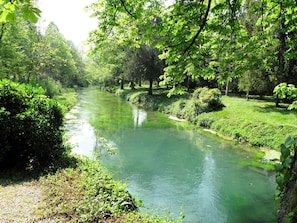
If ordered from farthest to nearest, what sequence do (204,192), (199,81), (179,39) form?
1. (199,81)
2. (204,192)
3. (179,39)

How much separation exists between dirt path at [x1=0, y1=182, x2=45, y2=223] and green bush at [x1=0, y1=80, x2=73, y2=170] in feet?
4.27

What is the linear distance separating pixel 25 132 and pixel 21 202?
241 centimetres

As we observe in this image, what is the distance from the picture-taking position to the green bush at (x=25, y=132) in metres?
7.19

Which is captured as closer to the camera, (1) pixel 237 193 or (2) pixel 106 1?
(2) pixel 106 1

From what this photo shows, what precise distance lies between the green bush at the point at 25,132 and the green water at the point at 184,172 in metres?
1.44

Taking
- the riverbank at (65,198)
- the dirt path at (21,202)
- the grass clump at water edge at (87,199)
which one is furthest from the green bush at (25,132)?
the dirt path at (21,202)

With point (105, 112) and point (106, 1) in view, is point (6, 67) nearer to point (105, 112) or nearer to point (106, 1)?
point (105, 112)

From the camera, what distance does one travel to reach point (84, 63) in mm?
80688

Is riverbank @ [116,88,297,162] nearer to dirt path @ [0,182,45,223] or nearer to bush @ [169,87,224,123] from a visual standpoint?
bush @ [169,87,224,123]

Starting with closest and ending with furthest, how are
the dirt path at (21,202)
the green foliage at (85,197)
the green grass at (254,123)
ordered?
the dirt path at (21,202), the green foliage at (85,197), the green grass at (254,123)

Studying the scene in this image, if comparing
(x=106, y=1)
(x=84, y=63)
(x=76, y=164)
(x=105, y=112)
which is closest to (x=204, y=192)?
(x=76, y=164)

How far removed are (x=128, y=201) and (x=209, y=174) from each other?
19.6ft

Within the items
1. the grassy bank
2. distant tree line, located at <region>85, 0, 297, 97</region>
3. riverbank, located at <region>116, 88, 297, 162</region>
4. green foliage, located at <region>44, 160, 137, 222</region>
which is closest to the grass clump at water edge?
green foliage, located at <region>44, 160, 137, 222</region>

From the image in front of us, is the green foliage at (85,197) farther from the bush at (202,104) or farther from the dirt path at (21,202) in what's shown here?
the bush at (202,104)
